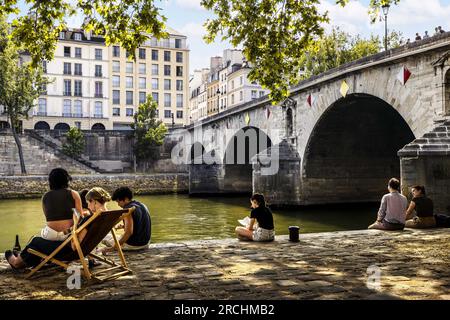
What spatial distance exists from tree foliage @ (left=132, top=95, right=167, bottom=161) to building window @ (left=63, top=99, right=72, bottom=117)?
12.3 meters

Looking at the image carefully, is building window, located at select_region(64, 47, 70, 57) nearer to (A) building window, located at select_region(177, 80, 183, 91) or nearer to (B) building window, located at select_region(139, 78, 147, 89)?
(B) building window, located at select_region(139, 78, 147, 89)

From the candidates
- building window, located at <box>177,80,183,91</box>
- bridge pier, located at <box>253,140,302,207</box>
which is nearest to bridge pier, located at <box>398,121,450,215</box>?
bridge pier, located at <box>253,140,302,207</box>

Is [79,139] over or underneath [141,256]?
over

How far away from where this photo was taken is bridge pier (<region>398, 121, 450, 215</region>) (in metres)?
11.5

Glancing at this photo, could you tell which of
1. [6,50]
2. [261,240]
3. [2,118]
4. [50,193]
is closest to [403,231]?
[261,240]

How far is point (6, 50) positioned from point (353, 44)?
1038 inches

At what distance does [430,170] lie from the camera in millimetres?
11547

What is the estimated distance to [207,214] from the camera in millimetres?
20484

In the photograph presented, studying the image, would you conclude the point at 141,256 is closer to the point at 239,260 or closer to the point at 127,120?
the point at 239,260

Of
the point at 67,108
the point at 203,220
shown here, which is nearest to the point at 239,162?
the point at 203,220

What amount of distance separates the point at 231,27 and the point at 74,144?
35185 millimetres

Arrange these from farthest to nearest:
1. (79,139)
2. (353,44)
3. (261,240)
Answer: (79,139)
(353,44)
(261,240)

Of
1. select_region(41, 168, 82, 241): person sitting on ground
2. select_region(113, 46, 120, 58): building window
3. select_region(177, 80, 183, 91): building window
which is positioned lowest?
select_region(41, 168, 82, 241): person sitting on ground

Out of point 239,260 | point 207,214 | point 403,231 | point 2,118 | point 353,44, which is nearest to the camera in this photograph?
point 239,260
